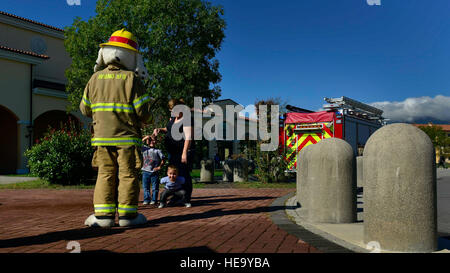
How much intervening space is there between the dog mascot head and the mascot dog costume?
0.19 metres

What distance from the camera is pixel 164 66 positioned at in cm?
1739

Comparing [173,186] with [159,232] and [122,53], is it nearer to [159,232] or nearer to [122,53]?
[159,232]

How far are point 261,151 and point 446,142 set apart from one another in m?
74.8

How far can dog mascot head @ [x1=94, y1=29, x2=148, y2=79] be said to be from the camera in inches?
184

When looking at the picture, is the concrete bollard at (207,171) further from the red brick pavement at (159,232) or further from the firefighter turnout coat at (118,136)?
the firefighter turnout coat at (118,136)

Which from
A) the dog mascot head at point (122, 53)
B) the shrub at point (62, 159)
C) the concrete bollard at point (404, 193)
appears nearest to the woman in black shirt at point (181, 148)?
the dog mascot head at point (122, 53)

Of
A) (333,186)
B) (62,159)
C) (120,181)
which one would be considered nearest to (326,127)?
(333,186)

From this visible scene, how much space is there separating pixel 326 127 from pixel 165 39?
866 centimetres

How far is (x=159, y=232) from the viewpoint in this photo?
419 centimetres

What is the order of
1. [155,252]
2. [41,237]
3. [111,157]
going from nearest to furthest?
[155,252], [41,237], [111,157]

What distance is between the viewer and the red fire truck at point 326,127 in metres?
12.1

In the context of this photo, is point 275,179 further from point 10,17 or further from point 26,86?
point 10,17

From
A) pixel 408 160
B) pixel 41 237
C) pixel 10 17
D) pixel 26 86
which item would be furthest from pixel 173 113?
pixel 10 17

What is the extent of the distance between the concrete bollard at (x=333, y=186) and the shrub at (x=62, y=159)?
882 cm
